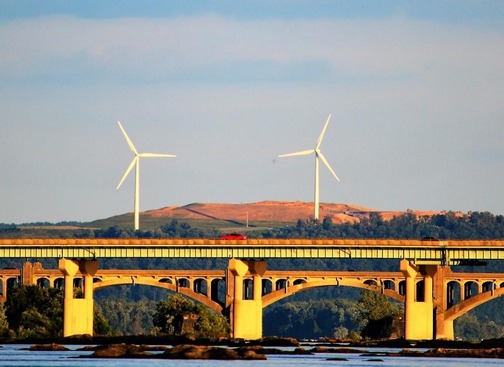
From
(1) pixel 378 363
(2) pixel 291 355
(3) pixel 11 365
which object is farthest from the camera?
(2) pixel 291 355

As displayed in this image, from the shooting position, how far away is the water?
6747 inches

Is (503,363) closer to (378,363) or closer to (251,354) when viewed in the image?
(378,363)

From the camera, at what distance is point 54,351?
653 feet

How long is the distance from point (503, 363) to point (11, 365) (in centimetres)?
5177

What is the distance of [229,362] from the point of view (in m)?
176

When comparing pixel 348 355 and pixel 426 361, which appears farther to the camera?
pixel 348 355

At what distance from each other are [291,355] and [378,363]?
1982 cm

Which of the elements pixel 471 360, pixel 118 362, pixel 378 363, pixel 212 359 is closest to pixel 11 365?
pixel 118 362

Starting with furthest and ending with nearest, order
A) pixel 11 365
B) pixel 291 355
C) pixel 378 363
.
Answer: pixel 291 355 → pixel 378 363 → pixel 11 365

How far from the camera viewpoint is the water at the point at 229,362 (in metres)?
171

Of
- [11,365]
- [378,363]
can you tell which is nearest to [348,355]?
[378,363]

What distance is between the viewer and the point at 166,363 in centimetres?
17225

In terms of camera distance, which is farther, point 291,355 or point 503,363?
point 291,355

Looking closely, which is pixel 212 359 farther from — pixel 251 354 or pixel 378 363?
pixel 378 363
